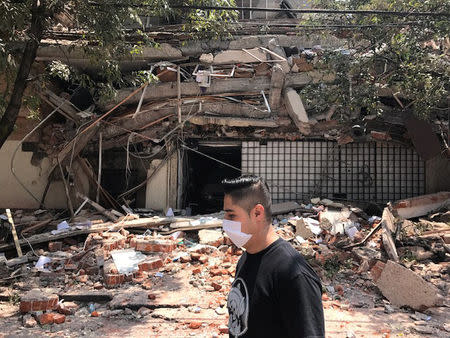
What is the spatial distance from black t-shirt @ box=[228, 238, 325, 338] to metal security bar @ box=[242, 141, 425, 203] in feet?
24.2

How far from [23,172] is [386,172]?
8960mm

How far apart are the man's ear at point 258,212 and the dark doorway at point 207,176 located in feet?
24.8

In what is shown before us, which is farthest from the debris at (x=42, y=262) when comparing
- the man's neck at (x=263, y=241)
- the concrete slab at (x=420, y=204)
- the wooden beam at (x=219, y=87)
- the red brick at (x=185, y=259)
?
the concrete slab at (x=420, y=204)

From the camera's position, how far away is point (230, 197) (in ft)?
6.48

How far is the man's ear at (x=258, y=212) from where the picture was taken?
76.0 inches

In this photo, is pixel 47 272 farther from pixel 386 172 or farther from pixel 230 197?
pixel 386 172

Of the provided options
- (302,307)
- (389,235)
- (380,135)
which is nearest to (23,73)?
(302,307)

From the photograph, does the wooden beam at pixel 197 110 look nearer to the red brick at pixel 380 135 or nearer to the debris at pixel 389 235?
the red brick at pixel 380 135

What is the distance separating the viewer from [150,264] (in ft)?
20.6

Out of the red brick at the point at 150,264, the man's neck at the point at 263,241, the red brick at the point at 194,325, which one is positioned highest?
the man's neck at the point at 263,241

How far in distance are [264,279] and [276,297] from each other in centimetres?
10

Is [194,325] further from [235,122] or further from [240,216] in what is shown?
[235,122]

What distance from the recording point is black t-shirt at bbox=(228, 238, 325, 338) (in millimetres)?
1538

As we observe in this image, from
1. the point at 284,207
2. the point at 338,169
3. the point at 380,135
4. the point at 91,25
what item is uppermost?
the point at 91,25
